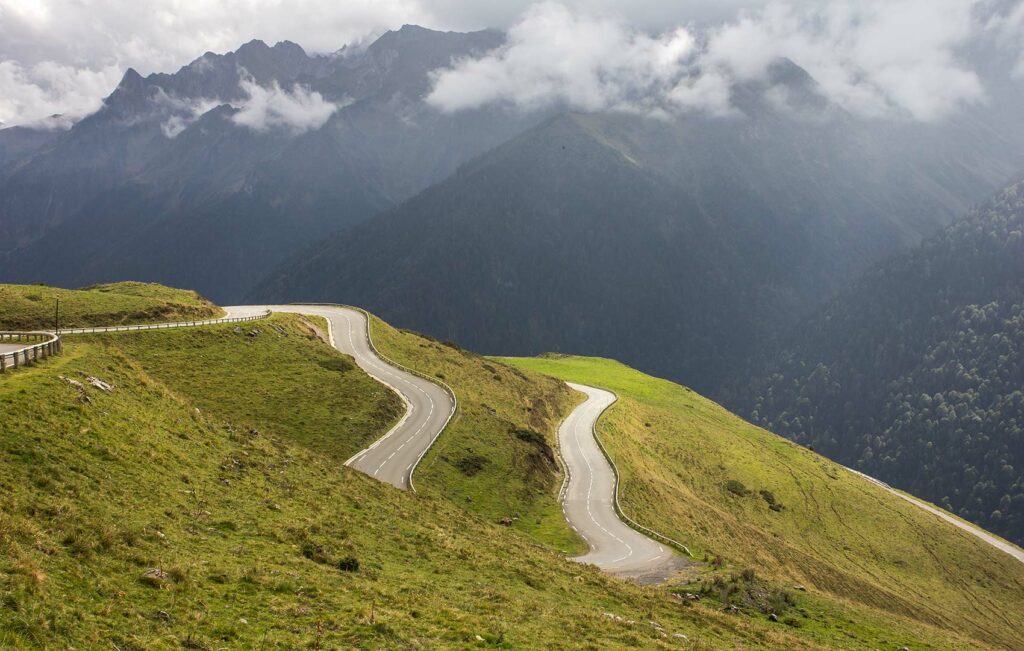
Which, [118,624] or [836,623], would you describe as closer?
[118,624]

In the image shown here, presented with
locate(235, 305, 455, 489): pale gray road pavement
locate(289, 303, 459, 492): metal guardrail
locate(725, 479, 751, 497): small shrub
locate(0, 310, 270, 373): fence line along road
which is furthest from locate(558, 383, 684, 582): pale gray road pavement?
locate(0, 310, 270, 373): fence line along road

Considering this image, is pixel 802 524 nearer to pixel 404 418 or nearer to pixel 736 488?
pixel 736 488

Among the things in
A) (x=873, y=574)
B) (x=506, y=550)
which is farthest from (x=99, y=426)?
(x=873, y=574)

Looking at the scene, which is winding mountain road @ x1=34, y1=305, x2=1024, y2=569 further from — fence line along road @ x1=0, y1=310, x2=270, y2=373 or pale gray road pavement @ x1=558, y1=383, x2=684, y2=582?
fence line along road @ x1=0, y1=310, x2=270, y2=373

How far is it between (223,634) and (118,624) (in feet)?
8.40

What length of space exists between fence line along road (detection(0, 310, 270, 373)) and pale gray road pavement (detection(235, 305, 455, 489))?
1545 cm

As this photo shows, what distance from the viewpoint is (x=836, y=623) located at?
4391cm

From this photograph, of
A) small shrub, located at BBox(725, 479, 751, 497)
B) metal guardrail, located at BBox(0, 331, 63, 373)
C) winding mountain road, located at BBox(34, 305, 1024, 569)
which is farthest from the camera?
small shrub, located at BBox(725, 479, 751, 497)

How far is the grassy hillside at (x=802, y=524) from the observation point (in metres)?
69.6

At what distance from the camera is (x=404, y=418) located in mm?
67812

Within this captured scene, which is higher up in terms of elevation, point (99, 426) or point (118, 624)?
point (99, 426)

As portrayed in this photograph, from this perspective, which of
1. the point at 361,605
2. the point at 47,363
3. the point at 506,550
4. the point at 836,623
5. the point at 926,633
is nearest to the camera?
the point at 361,605

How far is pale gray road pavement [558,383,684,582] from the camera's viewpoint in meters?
49.7

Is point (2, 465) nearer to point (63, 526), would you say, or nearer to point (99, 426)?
point (63, 526)
